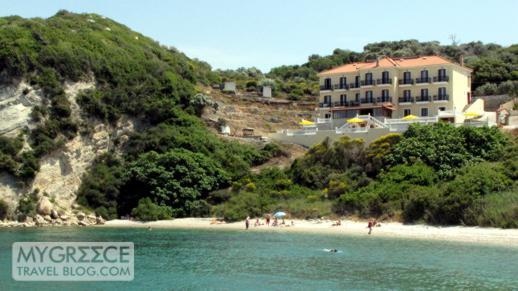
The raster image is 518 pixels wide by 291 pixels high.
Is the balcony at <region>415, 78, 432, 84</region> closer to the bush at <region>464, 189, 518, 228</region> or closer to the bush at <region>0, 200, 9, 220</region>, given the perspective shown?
the bush at <region>464, 189, 518, 228</region>

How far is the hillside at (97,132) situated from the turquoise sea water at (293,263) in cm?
1270

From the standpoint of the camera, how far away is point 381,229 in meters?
49.5

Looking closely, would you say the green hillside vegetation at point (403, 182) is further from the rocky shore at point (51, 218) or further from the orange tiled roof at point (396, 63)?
the orange tiled roof at point (396, 63)

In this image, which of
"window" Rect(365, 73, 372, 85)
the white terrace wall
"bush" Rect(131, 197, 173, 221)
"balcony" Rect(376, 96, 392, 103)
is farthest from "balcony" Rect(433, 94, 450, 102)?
"bush" Rect(131, 197, 173, 221)

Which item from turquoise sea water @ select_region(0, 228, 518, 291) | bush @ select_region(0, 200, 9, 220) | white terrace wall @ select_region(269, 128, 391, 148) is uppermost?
white terrace wall @ select_region(269, 128, 391, 148)

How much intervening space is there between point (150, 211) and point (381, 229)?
20266mm

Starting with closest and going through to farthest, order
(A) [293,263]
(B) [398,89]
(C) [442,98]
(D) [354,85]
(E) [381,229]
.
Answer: (A) [293,263]
(E) [381,229]
(C) [442,98]
(B) [398,89]
(D) [354,85]

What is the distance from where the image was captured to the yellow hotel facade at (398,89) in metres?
67.0

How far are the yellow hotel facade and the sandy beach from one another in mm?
18327

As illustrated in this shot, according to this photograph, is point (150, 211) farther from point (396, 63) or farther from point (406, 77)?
point (396, 63)

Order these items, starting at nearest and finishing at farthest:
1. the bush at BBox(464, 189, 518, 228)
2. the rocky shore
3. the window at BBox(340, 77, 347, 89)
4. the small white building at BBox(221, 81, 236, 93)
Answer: the bush at BBox(464, 189, 518, 228)
the rocky shore
the window at BBox(340, 77, 347, 89)
the small white building at BBox(221, 81, 236, 93)

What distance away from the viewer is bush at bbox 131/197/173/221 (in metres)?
59.9

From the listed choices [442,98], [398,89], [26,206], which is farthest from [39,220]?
[442,98]

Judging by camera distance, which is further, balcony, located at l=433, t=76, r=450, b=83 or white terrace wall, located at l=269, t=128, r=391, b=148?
balcony, located at l=433, t=76, r=450, b=83
